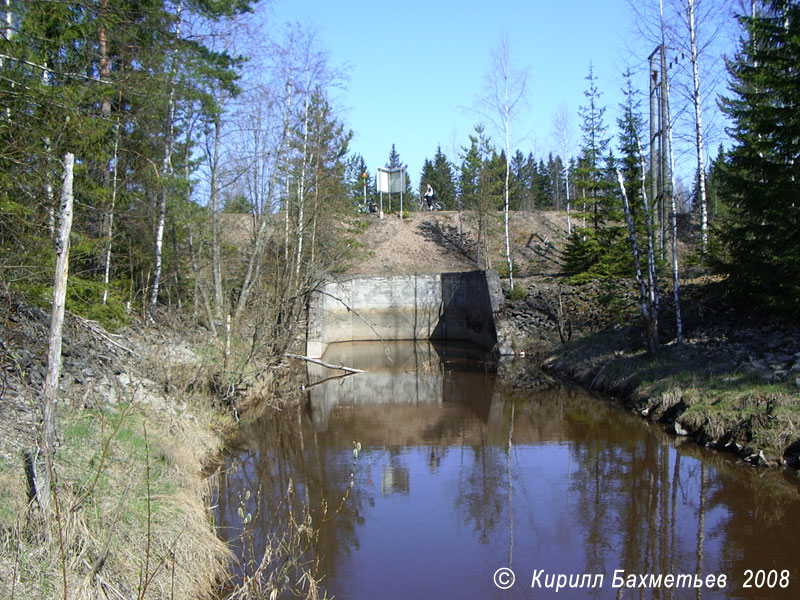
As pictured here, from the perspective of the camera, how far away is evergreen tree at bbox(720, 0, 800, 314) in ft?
35.7

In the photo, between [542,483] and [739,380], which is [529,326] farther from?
[542,483]

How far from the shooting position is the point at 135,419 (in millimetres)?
7840

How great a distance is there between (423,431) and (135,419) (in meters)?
5.46

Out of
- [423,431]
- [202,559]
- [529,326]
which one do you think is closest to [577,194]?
[529,326]

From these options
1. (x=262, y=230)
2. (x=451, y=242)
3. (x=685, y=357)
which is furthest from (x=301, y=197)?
(x=451, y=242)

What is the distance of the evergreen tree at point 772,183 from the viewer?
10891mm

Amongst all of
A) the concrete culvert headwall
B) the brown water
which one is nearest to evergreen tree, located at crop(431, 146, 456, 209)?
the concrete culvert headwall

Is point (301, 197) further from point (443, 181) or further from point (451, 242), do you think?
point (443, 181)

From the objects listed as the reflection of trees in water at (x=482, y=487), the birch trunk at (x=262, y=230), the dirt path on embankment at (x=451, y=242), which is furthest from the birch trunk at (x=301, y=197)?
the dirt path on embankment at (x=451, y=242)

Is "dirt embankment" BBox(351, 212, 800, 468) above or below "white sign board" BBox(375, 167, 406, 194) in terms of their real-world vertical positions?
below

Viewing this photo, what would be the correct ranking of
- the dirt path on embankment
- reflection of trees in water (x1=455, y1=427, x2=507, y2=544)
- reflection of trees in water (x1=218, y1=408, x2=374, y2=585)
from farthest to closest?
the dirt path on embankment → reflection of trees in water (x1=455, y1=427, x2=507, y2=544) → reflection of trees in water (x1=218, y1=408, x2=374, y2=585)

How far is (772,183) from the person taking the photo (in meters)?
11.4

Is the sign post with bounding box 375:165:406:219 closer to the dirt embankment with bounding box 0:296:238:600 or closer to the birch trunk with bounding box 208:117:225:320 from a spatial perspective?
the birch trunk with bounding box 208:117:225:320

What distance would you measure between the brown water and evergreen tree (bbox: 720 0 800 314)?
3374 millimetres
